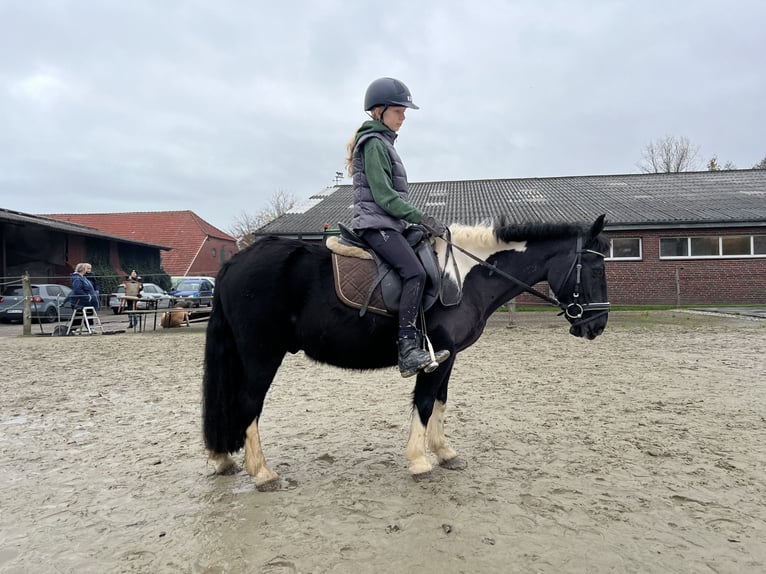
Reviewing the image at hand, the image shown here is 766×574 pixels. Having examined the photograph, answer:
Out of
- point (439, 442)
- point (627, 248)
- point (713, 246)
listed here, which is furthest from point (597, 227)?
point (713, 246)

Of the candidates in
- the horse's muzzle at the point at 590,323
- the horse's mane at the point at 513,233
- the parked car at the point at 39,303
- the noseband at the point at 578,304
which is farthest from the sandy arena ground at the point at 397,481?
the parked car at the point at 39,303

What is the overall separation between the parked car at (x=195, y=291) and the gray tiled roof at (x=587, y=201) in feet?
13.5

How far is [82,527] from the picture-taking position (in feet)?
9.50

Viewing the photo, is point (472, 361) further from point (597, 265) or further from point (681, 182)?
point (681, 182)

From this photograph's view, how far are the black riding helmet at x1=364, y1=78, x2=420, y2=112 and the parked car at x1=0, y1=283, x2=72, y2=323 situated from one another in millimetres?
16997

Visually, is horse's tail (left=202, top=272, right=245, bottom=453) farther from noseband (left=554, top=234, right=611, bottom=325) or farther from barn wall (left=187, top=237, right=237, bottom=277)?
barn wall (left=187, top=237, right=237, bottom=277)

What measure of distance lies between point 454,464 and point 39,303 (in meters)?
18.8

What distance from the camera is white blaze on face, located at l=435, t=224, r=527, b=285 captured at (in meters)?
3.81

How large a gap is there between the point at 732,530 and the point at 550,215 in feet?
60.5

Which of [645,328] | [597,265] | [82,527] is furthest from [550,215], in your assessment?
[82,527]

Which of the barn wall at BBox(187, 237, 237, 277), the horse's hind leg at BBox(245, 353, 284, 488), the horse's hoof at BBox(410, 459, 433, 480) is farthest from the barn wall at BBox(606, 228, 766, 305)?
the barn wall at BBox(187, 237, 237, 277)

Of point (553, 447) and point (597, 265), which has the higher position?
point (597, 265)

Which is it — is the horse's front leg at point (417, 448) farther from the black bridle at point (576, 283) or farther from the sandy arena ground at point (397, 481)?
the black bridle at point (576, 283)

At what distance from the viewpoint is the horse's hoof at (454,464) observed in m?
3.73
